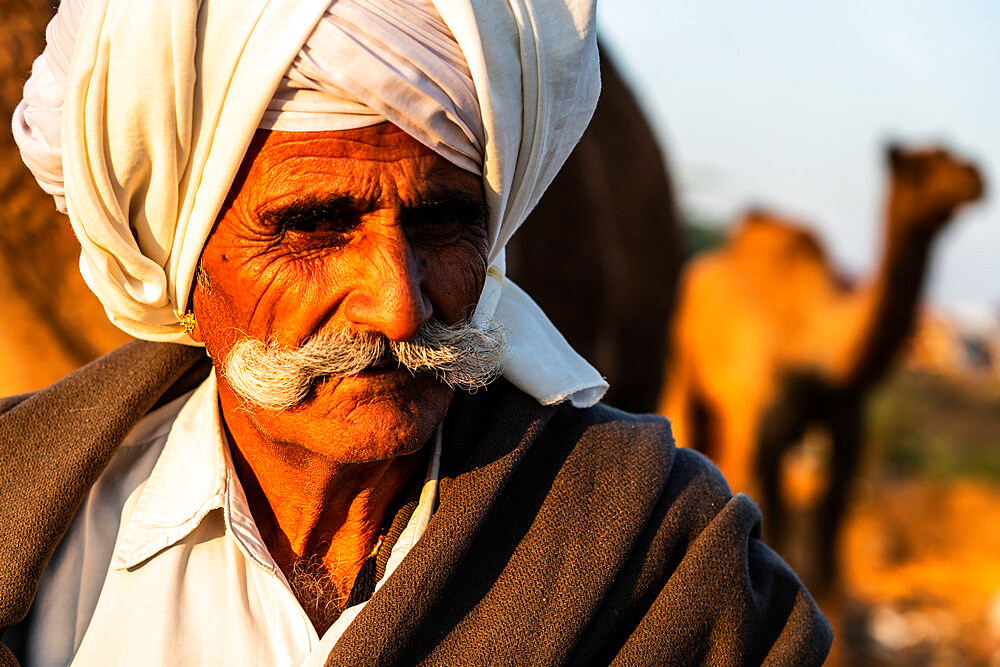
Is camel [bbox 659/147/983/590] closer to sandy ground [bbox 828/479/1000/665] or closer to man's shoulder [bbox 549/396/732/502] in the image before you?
sandy ground [bbox 828/479/1000/665]

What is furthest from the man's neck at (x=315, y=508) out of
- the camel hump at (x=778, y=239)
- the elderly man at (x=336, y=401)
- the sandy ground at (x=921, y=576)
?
the camel hump at (x=778, y=239)

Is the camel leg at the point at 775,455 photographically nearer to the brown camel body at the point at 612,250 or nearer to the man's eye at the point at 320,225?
the brown camel body at the point at 612,250

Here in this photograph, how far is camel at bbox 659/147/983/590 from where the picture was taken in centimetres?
701

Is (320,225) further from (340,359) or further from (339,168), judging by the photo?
(340,359)

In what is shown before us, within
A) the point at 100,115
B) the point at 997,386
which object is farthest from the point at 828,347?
the point at 997,386

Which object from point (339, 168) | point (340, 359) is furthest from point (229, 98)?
point (340, 359)

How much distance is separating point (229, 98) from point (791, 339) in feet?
23.5

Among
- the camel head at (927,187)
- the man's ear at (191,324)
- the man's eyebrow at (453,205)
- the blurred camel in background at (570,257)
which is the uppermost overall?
the man's eyebrow at (453,205)

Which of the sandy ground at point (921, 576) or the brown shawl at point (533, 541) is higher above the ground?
the brown shawl at point (533, 541)

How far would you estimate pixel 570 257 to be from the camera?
4.42 meters

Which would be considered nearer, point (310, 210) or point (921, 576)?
point (310, 210)

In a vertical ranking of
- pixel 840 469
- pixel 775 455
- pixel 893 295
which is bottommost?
pixel 840 469

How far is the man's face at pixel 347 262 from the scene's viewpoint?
1.74 metres

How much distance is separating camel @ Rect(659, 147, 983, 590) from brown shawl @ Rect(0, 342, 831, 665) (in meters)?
5.29
